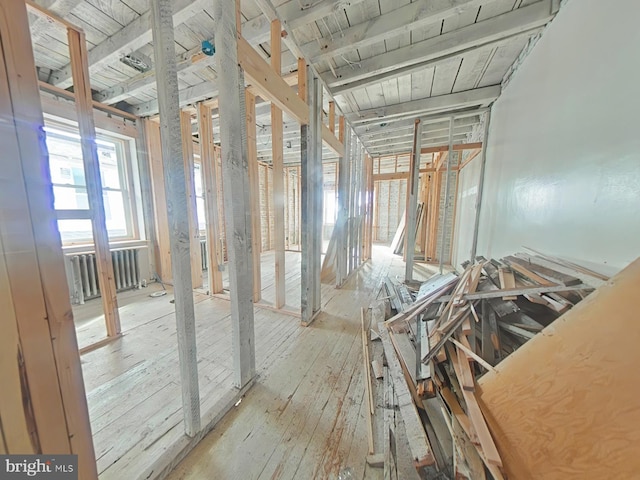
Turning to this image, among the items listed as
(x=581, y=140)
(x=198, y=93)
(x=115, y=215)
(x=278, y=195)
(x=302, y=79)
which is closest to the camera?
(x=581, y=140)

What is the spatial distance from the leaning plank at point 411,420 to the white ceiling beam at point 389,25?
2768 millimetres

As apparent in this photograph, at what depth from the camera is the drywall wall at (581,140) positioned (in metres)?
1.15

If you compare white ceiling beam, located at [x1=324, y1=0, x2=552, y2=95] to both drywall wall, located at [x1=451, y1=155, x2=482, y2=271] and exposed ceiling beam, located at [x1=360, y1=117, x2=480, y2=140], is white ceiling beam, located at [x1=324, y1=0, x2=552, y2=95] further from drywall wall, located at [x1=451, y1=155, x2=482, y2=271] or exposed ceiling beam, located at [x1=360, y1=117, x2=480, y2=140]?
drywall wall, located at [x1=451, y1=155, x2=482, y2=271]

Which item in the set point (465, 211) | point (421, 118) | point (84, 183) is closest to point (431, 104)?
point (421, 118)

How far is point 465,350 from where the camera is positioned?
1.28 meters

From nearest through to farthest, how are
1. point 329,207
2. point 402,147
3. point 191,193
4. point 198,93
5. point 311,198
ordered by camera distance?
point 311,198, point 198,93, point 191,193, point 402,147, point 329,207

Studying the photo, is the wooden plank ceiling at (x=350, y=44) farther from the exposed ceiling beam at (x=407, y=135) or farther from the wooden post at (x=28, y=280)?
the wooden post at (x=28, y=280)

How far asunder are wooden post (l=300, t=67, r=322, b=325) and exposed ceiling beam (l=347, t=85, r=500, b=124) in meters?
1.44

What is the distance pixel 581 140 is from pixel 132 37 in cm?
387

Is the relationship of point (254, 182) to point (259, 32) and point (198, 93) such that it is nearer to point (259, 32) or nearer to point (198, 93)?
point (198, 93)

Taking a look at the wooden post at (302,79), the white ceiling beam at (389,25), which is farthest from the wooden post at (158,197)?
the white ceiling beam at (389,25)

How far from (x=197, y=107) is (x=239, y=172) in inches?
104

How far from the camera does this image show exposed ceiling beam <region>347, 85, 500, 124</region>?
3057mm

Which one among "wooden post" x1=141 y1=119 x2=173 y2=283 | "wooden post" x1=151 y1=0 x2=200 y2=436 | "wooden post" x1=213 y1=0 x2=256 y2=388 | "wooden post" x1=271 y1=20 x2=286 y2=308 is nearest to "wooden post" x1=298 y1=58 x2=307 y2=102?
"wooden post" x1=271 y1=20 x2=286 y2=308
